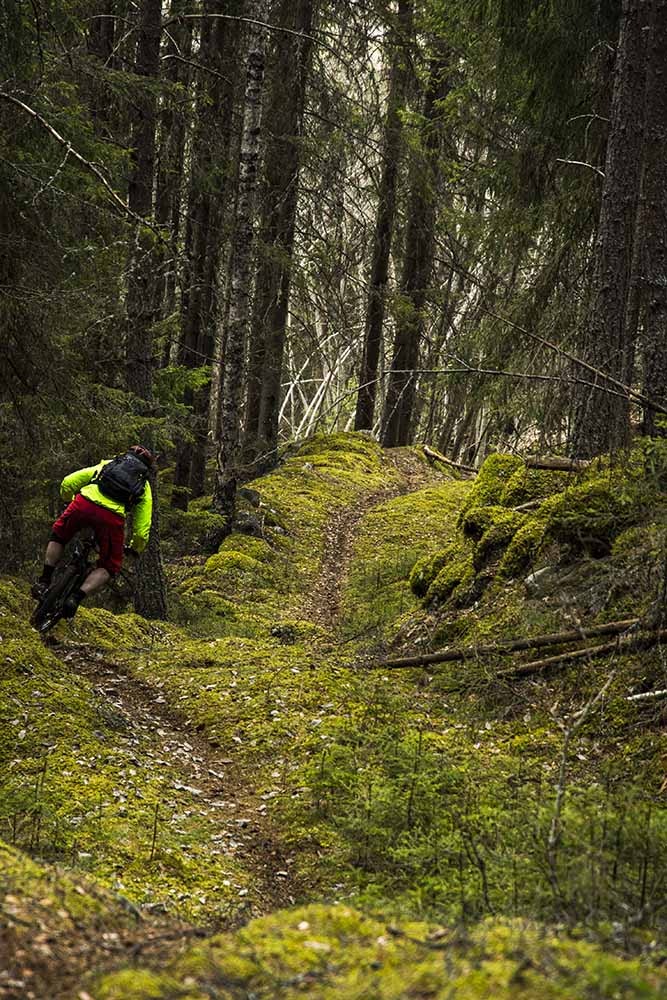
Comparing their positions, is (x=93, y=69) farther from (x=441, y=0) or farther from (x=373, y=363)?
(x=373, y=363)

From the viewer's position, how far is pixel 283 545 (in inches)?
629

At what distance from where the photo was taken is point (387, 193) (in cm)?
2100

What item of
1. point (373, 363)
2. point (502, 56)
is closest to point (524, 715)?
point (502, 56)

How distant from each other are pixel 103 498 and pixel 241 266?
22.8 feet

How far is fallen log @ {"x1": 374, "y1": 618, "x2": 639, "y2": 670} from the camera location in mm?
6820

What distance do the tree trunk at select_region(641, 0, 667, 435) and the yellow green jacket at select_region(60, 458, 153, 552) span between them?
16.0 ft

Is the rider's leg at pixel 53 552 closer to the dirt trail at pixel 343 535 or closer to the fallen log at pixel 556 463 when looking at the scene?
the dirt trail at pixel 343 535

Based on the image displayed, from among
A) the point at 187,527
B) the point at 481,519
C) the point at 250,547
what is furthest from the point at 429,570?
the point at 187,527

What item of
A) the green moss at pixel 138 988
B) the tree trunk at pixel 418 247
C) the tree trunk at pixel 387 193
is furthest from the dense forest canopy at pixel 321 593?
the tree trunk at pixel 418 247

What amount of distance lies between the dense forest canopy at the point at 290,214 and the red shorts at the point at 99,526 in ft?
4.80

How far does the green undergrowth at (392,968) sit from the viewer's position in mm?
2461

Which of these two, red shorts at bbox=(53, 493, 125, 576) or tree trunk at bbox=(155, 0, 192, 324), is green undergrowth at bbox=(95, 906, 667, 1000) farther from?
tree trunk at bbox=(155, 0, 192, 324)

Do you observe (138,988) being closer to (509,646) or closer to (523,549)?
(509,646)

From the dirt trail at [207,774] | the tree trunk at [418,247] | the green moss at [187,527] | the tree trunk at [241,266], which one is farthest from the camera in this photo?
the tree trunk at [418,247]
